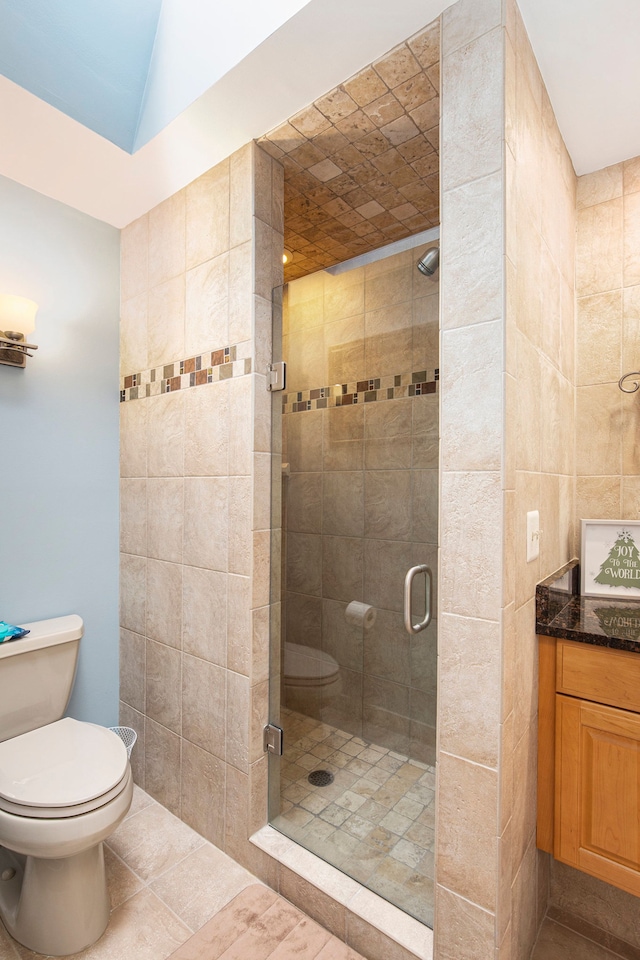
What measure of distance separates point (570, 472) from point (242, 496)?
3.68ft

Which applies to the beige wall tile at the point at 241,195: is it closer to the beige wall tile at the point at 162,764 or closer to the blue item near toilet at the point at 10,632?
the blue item near toilet at the point at 10,632

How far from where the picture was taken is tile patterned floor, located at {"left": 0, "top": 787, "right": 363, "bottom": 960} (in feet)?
4.37

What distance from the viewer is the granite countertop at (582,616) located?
1.17m

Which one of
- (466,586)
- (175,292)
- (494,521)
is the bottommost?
(466,586)

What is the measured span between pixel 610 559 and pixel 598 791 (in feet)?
2.14

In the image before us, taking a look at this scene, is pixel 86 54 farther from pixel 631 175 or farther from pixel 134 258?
pixel 631 175

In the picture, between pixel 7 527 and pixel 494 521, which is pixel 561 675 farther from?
pixel 7 527

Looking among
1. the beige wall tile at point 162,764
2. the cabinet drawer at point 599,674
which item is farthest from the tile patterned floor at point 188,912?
the cabinet drawer at point 599,674

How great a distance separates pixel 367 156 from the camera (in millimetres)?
1645

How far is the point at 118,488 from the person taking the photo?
2.14 m

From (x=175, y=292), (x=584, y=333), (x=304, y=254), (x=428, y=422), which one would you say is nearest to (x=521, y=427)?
(x=428, y=422)

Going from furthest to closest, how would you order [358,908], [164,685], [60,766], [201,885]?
[164,685] < [201,885] < [60,766] < [358,908]

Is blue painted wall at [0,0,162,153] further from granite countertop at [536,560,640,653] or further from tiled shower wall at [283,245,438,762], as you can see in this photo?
granite countertop at [536,560,640,653]

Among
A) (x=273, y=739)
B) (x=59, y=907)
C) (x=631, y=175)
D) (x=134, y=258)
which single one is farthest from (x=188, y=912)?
(x=631, y=175)
